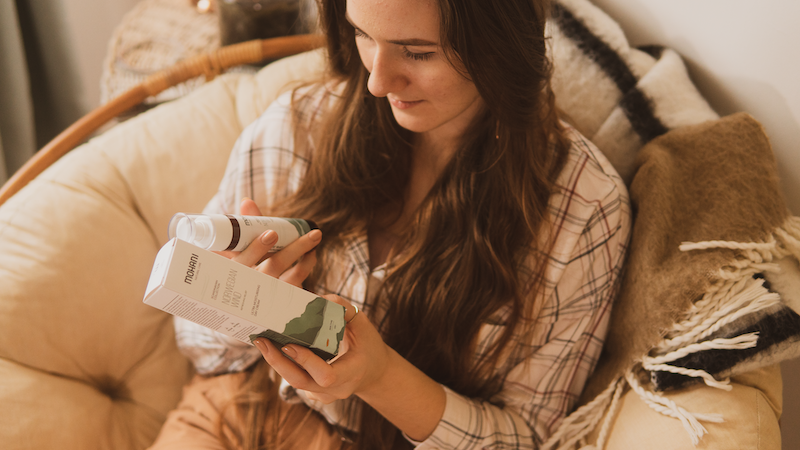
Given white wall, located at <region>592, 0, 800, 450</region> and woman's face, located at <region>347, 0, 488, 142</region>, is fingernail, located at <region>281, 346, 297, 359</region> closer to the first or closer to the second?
woman's face, located at <region>347, 0, 488, 142</region>

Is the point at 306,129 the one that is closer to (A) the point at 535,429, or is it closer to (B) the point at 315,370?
(B) the point at 315,370

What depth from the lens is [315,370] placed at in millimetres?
541

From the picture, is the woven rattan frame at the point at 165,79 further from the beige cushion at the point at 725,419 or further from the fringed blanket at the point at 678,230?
the beige cushion at the point at 725,419

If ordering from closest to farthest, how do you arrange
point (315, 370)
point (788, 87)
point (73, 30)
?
point (315, 370) → point (788, 87) → point (73, 30)

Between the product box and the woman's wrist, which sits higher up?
the product box

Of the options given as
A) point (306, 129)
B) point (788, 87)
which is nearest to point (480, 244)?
point (306, 129)

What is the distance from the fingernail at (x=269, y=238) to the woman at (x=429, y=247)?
0.07 meters

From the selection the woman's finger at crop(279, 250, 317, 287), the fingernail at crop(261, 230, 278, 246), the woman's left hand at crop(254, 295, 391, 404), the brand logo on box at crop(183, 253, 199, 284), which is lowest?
the woman's left hand at crop(254, 295, 391, 404)

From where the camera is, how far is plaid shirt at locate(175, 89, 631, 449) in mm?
778

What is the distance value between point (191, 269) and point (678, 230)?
2.20ft

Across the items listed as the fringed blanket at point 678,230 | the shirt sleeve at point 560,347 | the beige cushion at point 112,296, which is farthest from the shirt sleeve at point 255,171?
the fringed blanket at point 678,230

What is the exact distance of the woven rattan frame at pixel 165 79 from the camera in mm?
1098

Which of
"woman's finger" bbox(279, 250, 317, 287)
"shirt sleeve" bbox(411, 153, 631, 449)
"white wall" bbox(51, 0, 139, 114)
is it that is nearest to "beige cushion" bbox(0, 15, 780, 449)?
"shirt sleeve" bbox(411, 153, 631, 449)

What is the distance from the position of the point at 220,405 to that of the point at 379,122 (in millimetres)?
575
